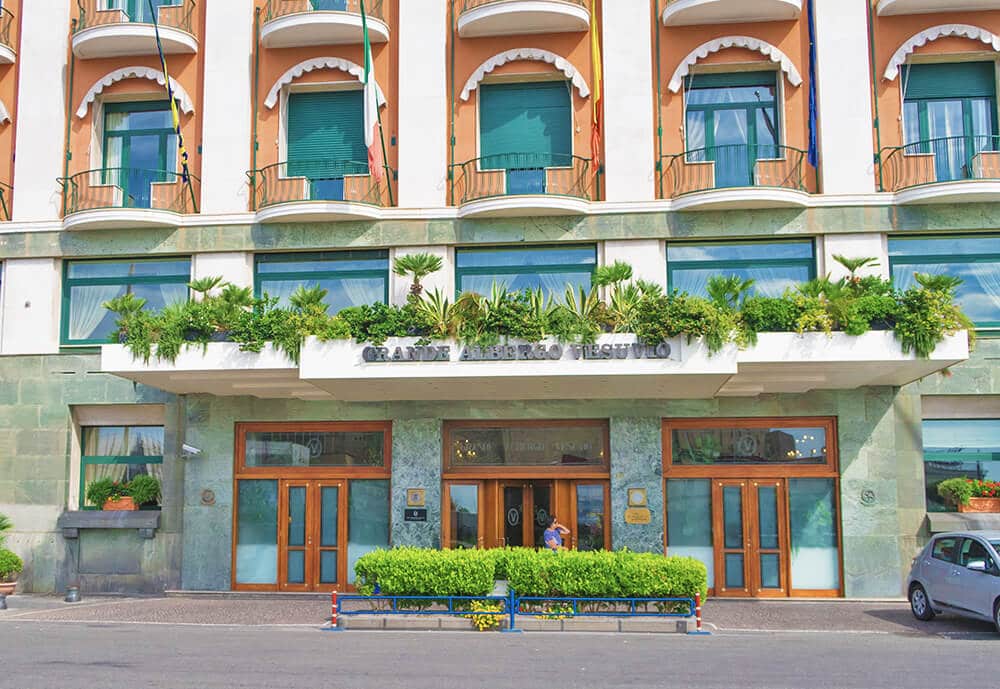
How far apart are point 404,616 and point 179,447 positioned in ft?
27.9

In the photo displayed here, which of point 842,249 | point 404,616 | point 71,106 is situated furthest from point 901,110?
point 71,106

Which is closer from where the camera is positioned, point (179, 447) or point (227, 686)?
point (227, 686)

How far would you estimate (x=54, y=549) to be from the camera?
22297mm

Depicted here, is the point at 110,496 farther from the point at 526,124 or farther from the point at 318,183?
the point at 526,124

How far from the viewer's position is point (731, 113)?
2242cm

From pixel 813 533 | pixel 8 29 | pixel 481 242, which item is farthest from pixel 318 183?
pixel 813 533

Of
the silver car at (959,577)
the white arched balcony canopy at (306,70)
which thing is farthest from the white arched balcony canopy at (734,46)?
the silver car at (959,577)

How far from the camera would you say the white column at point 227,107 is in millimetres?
22891

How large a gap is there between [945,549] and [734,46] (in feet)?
36.7

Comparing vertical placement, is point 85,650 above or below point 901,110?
below

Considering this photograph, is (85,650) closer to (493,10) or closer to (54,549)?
(54,549)

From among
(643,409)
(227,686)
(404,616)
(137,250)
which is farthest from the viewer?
(137,250)

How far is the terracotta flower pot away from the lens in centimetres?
2233

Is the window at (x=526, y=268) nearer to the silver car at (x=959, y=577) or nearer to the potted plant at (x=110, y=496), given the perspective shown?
the potted plant at (x=110, y=496)
